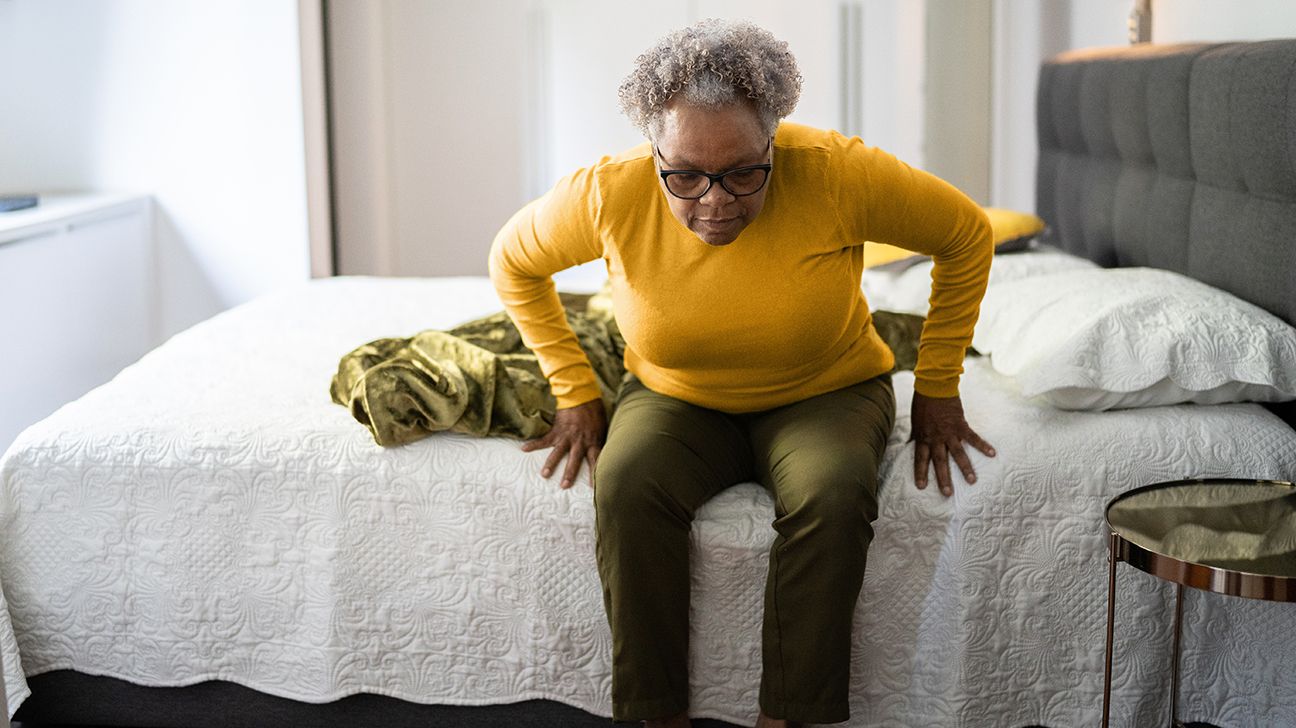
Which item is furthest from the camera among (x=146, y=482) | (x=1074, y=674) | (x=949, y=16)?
(x=949, y=16)

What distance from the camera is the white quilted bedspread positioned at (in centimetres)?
178

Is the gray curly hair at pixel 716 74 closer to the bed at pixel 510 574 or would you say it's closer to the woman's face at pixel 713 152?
the woman's face at pixel 713 152

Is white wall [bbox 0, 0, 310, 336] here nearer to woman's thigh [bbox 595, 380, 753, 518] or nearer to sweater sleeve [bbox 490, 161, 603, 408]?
sweater sleeve [bbox 490, 161, 603, 408]

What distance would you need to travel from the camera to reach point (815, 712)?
5.41 feet

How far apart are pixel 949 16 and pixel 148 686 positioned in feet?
10.8

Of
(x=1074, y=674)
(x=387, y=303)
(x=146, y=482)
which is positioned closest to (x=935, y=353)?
(x=1074, y=674)

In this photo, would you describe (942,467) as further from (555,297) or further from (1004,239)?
(1004,239)

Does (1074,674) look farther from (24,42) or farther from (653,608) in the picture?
(24,42)

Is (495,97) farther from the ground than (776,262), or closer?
farther from the ground

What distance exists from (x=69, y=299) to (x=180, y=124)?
78cm

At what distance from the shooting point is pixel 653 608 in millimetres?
1680

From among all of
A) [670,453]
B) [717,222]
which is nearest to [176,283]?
[670,453]

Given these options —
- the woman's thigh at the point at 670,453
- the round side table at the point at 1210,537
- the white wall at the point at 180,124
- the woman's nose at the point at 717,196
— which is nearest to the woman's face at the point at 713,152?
the woman's nose at the point at 717,196

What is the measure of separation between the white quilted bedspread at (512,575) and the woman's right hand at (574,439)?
3 cm
